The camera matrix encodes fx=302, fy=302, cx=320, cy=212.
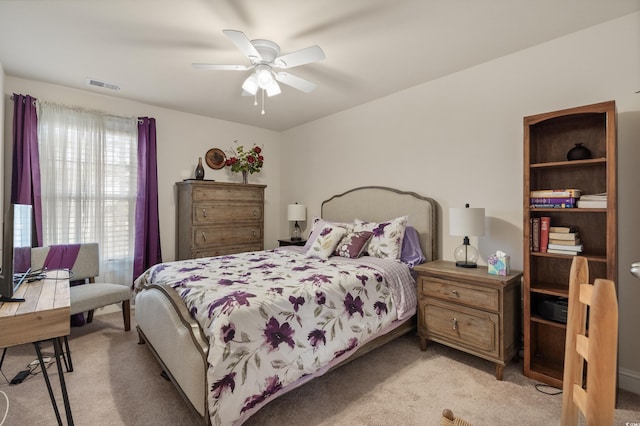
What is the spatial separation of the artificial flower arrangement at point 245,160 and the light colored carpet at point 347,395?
265cm

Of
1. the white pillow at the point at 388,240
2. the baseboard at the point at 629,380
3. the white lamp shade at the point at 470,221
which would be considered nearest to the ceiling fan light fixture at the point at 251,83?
the white pillow at the point at 388,240

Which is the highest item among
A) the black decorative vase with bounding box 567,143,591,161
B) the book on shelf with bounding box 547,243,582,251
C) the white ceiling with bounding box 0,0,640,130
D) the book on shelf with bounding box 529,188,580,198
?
the white ceiling with bounding box 0,0,640,130

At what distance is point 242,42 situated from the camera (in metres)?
1.95

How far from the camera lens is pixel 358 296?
7.57 feet

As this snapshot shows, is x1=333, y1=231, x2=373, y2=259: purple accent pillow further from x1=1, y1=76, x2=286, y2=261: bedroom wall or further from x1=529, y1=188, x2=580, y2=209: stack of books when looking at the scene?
x1=1, y1=76, x2=286, y2=261: bedroom wall

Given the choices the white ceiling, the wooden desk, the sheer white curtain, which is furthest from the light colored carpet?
the white ceiling

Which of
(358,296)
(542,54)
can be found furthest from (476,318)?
(542,54)

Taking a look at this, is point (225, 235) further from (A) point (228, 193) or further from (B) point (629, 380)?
(B) point (629, 380)

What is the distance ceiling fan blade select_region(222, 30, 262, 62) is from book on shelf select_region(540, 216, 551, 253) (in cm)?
241

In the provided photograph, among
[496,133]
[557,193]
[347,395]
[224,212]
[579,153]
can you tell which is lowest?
[347,395]

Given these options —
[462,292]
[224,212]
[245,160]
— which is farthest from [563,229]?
[245,160]

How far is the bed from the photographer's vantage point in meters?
1.55

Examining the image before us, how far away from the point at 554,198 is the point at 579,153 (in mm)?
356

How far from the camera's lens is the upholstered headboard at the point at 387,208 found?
3086mm
